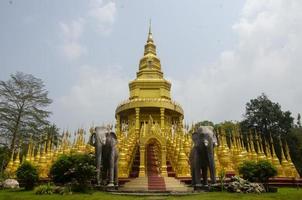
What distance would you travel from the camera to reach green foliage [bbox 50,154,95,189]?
1471cm

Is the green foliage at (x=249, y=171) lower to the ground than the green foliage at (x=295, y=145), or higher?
lower

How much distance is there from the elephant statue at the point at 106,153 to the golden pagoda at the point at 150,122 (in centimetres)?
292

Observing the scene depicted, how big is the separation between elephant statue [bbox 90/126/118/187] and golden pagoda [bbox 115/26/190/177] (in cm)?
292

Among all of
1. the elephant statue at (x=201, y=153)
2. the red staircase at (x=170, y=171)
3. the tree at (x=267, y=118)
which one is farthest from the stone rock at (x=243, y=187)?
the tree at (x=267, y=118)

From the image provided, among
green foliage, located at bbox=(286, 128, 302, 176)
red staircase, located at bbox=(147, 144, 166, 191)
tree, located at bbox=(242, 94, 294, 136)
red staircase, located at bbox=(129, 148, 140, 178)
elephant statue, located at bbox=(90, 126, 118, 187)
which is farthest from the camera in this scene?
tree, located at bbox=(242, 94, 294, 136)

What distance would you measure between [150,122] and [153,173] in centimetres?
342

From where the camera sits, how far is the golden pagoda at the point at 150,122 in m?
19.9

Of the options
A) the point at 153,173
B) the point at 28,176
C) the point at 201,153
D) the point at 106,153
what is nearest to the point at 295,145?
the point at 153,173

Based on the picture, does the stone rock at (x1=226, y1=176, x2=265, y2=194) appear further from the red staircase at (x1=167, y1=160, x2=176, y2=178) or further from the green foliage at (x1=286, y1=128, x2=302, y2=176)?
the green foliage at (x1=286, y1=128, x2=302, y2=176)

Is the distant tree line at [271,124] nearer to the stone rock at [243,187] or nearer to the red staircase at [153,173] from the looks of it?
the red staircase at [153,173]

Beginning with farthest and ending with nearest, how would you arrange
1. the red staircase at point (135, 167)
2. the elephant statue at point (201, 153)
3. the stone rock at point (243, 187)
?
the red staircase at point (135, 167) → the elephant statue at point (201, 153) → the stone rock at point (243, 187)

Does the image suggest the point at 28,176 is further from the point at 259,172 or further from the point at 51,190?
the point at 259,172

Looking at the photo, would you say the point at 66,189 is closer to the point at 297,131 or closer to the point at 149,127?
the point at 149,127

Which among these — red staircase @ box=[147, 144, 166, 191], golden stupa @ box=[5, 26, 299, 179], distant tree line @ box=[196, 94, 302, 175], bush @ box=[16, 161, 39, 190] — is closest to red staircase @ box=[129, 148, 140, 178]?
golden stupa @ box=[5, 26, 299, 179]
